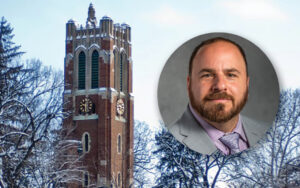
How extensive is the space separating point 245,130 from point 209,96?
35 centimetres

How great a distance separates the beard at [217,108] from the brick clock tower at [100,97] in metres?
54.3

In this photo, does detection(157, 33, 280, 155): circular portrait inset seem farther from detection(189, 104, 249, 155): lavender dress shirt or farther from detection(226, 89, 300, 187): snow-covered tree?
detection(226, 89, 300, 187): snow-covered tree

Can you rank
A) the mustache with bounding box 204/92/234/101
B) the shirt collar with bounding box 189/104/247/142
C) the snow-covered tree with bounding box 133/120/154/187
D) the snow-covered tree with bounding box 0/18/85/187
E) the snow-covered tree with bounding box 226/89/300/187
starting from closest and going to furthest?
the mustache with bounding box 204/92/234/101
the shirt collar with bounding box 189/104/247/142
the snow-covered tree with bounding box 226/89/300/187
the snow-covered tree with bounding box 0/18/85/187
the snow-covered tree with bounding box 133/120/154/187

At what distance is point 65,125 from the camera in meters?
59.4

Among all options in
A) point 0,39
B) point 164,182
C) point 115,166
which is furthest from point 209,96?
point 115,166

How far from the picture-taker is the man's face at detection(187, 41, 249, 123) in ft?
14.1

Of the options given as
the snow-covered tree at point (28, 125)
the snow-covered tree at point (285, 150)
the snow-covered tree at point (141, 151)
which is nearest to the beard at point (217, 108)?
the snow-covered tree at point (285, 150)

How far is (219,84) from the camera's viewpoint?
4305 millimetres

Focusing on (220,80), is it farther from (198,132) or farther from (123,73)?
(123,73)

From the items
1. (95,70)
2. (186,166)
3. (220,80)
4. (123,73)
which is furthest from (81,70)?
(220,80)

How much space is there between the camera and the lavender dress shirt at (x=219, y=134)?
4363mm

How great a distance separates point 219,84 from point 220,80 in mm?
31

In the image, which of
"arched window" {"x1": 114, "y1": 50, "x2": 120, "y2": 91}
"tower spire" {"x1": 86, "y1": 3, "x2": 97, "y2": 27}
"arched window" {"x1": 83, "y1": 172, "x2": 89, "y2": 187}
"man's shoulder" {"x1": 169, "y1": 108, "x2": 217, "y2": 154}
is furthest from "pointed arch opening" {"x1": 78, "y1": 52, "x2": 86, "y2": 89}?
"man's shoulder" {"x1": 169, "y1": 108, "x2": 217, "y2": 154}

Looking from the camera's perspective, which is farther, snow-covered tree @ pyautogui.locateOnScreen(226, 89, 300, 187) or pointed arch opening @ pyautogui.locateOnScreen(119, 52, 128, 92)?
pointed arch opening @ pyautogui.locateOnScreen(119, 52, 128, 92)
